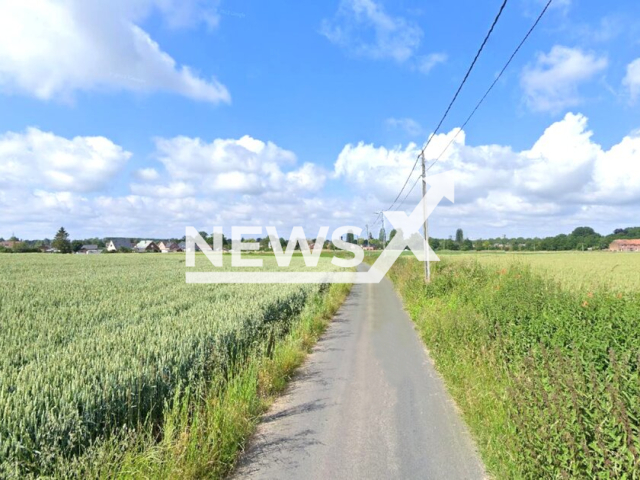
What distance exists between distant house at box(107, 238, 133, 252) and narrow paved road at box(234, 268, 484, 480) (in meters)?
114

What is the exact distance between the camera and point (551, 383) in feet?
11.5

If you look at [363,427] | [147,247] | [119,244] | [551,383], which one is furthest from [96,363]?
[119,244]

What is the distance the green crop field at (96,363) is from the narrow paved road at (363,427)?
1.39 metres

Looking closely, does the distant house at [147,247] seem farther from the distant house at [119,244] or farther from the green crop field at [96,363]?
the green crop field at [96,363]

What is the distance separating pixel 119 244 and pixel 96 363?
122954mm

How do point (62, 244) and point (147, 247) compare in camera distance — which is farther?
point (147, 247)

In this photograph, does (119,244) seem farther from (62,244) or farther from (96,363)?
(96,363)

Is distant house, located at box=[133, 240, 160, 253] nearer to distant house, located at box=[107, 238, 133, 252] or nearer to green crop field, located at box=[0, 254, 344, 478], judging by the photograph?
distant house, located at box=[107, 238, 133, 252]

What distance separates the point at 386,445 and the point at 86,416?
130 inches

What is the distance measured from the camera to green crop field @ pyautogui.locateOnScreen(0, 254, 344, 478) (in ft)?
10.4

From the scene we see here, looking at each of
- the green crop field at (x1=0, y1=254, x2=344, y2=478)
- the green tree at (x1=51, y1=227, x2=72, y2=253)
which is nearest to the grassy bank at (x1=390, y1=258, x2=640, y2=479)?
the green crop field at (x1=0, y1=254, x2=344, y2=478)

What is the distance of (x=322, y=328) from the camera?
11508 mm

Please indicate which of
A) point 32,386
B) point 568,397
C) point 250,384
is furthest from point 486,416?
point 32,386

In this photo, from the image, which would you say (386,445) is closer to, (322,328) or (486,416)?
(486,416)
